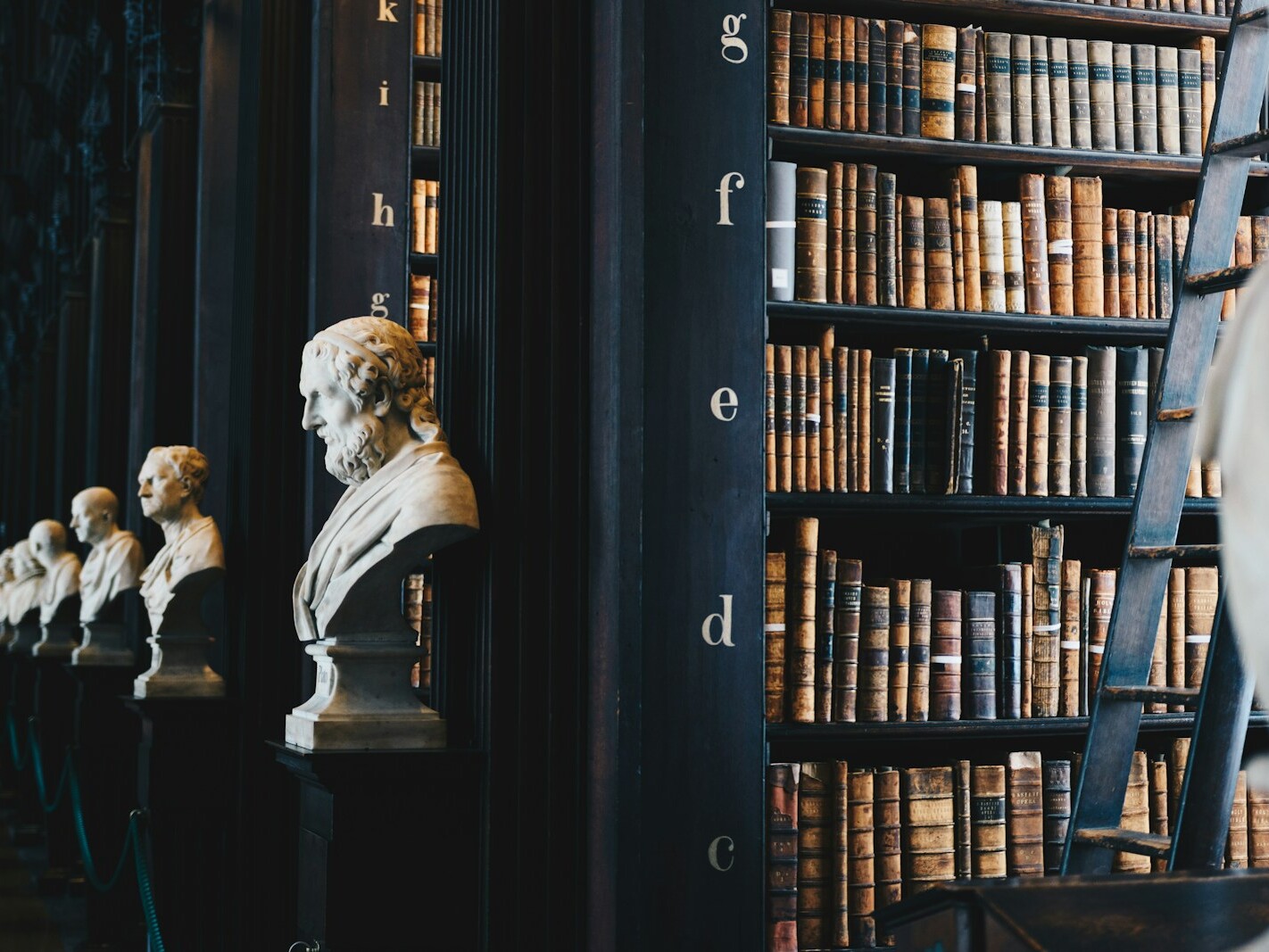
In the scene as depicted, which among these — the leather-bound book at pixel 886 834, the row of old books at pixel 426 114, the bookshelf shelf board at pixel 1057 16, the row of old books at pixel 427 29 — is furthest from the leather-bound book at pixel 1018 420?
the row of old books at pixel 427 29

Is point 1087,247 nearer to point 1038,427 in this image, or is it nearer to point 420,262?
→ point 1038,427

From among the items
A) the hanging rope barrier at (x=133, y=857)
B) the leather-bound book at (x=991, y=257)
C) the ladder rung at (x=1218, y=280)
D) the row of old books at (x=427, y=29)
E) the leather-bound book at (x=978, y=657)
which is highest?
the row of old books at (x=427, y=29)

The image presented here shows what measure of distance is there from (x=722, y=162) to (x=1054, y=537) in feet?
3.63

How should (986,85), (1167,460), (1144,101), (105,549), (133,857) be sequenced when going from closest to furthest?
(1167,460), (986,85), (1144,101), (133,857), (105,549)

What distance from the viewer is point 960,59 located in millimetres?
3264

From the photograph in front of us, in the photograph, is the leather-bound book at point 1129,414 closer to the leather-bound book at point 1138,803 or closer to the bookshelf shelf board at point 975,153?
the bookshelf shelf board at point 975,153

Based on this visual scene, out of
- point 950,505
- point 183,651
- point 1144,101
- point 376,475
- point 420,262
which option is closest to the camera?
point 376,475

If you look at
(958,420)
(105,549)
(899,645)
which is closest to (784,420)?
(958,420)

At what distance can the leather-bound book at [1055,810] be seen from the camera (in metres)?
3.14

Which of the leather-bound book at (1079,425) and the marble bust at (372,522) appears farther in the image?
the leather-bound book at (1079,425)

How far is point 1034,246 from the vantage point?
10.8 ft

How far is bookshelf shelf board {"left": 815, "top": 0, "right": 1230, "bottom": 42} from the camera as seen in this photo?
3330 mm

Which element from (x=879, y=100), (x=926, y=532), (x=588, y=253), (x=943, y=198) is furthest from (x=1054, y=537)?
(x=588, y=253)

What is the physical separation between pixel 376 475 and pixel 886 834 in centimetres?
118
